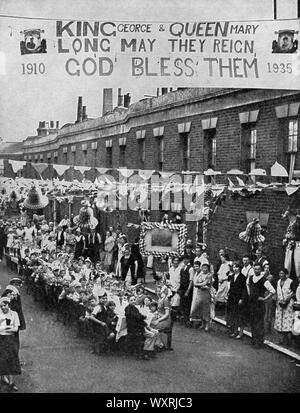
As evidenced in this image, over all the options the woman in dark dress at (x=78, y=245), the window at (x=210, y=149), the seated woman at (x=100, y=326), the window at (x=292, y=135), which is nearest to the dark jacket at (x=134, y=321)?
the seated woman at (x=100, y=326)

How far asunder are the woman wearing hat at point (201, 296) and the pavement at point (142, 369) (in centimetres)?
57

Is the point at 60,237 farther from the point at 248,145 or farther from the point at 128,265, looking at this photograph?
the point at 248,145

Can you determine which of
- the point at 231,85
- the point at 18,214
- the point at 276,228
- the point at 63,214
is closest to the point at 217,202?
the point at 276,228

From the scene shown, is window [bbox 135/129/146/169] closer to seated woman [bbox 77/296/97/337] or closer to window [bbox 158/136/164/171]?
window [bbox 158/136/164/171]

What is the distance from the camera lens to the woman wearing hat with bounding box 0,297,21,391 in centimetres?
648

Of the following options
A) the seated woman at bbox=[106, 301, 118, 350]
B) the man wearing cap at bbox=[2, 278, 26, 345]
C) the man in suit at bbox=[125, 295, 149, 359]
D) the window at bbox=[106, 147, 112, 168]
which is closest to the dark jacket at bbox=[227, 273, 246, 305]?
the man in suit at bbox=[125, 295, 149, 359]

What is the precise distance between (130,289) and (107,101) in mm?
2375

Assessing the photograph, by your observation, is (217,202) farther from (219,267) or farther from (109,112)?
(109,112)

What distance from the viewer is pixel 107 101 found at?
23.6 ft

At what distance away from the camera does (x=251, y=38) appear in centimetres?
688

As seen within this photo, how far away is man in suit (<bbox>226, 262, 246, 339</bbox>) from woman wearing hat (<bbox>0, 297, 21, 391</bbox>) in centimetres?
263

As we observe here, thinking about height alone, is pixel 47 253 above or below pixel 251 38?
below

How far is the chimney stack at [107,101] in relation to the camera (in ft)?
23.2
